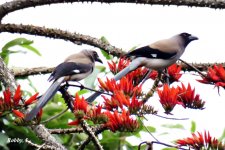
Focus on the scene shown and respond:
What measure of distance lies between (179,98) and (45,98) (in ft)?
1.97

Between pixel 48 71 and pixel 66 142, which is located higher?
pixel 48 71

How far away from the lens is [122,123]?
110 inches

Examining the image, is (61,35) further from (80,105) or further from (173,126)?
(173,126)

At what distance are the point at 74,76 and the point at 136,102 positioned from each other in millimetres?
681

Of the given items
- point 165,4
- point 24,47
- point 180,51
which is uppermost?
point 165,4

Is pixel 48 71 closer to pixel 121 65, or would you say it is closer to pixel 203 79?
pixel 121 65

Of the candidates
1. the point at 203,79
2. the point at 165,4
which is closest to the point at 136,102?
the point at 203,79

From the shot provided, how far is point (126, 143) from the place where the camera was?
4641 millimetres

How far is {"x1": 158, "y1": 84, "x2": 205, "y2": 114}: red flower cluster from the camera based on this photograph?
2857 millimetres

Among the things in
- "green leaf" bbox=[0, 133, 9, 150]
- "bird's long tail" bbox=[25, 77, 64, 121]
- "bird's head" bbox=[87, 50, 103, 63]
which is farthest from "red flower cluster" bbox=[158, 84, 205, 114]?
"green leaf" bbox=[0, 133, 9, 150]

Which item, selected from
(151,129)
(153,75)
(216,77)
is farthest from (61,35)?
(151,129)

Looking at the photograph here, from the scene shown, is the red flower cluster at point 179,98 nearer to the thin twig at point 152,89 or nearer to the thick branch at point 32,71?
the thin twig at point 152,89

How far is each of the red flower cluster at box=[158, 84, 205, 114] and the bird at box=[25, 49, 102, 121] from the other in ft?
1.66

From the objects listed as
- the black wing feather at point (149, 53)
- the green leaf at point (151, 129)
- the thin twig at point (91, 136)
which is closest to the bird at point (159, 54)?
the black wing feather at point (149, 53)
